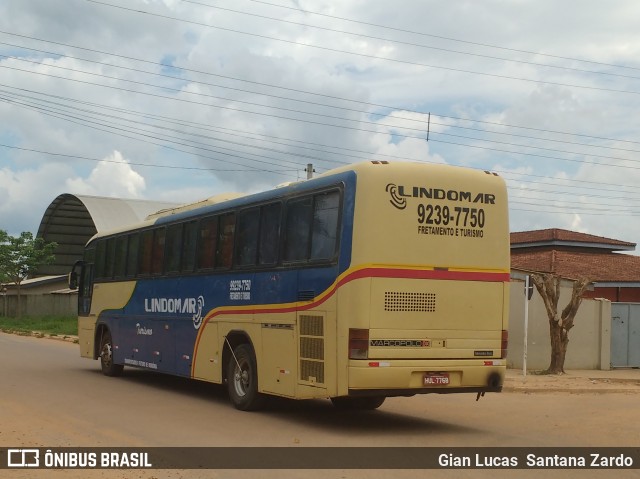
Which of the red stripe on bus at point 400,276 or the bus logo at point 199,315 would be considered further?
the bus logo at point 199,315

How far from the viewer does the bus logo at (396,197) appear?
1177 cm

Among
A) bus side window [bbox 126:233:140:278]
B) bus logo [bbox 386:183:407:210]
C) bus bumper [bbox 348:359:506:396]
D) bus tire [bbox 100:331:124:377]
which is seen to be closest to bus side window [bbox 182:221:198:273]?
bus side window [bbox 126:233:140:278]

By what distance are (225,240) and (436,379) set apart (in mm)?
4823

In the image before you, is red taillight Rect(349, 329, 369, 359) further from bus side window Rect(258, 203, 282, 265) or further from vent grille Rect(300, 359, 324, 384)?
bus side window Rect(258, 203, 282, 265)

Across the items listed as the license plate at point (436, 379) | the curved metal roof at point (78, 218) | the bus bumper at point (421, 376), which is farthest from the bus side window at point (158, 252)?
the curved metal roof at point (78, 218)

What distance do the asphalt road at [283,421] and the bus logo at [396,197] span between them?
116 inches

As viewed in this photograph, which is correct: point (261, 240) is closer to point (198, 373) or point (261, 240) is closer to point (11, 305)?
point (198, 373)

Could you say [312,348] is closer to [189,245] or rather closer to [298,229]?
[298,229]

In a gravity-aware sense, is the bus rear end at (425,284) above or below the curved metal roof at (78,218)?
below

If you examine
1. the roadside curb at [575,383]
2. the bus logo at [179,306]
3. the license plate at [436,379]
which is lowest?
the roadside curb at [575,383]

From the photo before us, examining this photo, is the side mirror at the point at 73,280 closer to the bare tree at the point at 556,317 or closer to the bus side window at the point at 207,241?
the bus side window at the point at 207,241

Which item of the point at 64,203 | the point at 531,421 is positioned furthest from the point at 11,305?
the point at 531,421
